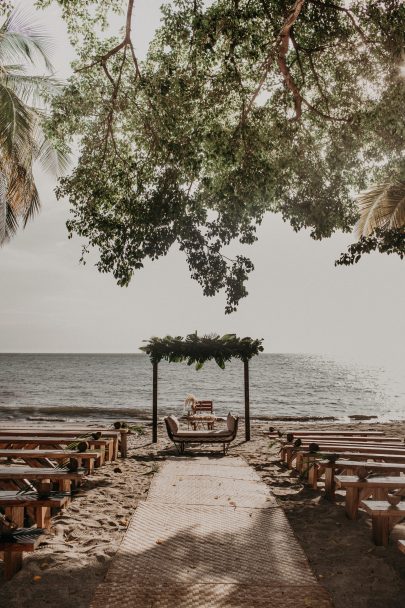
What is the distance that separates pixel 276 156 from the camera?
11242mm

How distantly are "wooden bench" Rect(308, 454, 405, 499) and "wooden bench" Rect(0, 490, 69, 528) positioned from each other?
3.54m

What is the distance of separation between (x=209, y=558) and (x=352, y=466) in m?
2.45

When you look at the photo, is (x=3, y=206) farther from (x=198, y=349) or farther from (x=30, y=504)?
(x=30, y=504)

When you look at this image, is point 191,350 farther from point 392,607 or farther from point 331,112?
point 392,607

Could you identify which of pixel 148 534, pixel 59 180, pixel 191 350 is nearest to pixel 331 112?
pixel 59 180

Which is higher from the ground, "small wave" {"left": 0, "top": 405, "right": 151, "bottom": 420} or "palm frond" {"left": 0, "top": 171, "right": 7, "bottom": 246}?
"palm frond" {"left": 0, "top": 171, "right": 7, "bottom": 246}

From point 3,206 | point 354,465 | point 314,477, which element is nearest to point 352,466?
point 354,465

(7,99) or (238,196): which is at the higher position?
(7,99)

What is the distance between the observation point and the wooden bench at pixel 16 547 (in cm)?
382

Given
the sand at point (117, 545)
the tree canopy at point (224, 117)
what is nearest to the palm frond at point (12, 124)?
the tree canopy at point (224, 117)

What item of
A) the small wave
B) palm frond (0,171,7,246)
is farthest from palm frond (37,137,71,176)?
the small wave

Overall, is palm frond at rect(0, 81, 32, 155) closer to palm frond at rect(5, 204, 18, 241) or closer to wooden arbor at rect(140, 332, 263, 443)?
palm frond at rect(5, 204, 18, 241)

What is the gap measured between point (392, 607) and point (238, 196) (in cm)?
872

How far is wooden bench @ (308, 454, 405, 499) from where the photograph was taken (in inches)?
236
